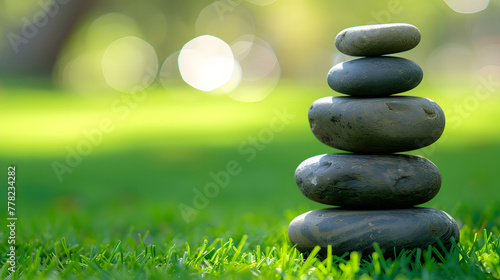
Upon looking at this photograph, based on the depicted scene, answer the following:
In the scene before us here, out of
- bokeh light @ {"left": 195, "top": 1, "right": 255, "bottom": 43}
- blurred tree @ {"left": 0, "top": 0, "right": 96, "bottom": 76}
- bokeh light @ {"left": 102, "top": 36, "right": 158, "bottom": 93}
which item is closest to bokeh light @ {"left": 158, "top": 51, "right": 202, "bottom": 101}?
bokeh light @ {"left": 102, "top": 36, "right": 158, "bottom": 93}

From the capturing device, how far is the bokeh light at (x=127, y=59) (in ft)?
105

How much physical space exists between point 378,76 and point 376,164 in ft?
1.67

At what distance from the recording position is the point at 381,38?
306 centimetres

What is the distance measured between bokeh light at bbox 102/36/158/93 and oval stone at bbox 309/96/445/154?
2868 cm

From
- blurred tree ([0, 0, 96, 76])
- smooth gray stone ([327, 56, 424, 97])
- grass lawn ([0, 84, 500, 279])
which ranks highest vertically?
blurred tree ([0, 0, 96, 76])

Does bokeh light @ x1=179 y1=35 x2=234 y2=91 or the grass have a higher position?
bokeh light @ x1=179 y1=35 x2=234 y2=91

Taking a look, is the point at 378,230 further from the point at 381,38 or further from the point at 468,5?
the point at 468,5

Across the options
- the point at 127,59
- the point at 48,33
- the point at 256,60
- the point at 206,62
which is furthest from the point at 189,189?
the point at 127,59

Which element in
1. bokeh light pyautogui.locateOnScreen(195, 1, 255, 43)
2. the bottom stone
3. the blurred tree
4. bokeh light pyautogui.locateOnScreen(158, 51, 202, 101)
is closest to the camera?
the bottom stone

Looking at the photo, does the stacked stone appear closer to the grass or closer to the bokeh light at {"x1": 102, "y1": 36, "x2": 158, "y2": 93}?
the grass

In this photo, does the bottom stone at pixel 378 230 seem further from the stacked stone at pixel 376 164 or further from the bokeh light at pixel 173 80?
the bokeh light at pixel 173 80

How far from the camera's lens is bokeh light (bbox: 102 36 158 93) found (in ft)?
105

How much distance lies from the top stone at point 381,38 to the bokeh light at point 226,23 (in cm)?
2066

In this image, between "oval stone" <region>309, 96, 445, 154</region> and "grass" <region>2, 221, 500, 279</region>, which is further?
"oval stone" <region>309, 96, 445, 154</region>
